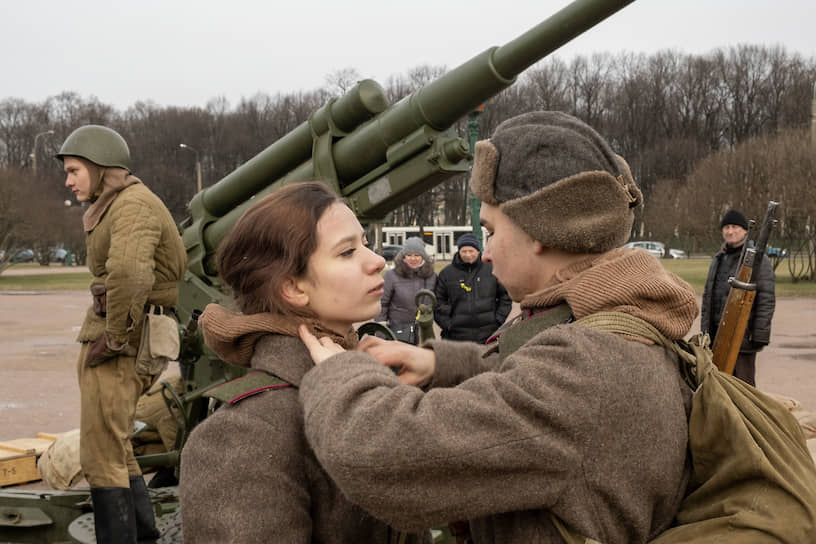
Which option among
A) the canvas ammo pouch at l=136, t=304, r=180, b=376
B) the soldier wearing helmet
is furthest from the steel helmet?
the canvas ammo pouch at l=136, t=304, r=180, b=376

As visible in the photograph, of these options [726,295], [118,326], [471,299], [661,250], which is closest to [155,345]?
[118,326]

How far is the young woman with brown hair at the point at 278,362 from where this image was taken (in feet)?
5.55

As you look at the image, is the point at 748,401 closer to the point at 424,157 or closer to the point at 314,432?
the point at 314,432

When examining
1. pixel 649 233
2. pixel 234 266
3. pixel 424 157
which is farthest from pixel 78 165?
pixel 649 233

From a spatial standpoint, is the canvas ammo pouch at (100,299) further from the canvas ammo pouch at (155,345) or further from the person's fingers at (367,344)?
the person's fingers at (367,344)

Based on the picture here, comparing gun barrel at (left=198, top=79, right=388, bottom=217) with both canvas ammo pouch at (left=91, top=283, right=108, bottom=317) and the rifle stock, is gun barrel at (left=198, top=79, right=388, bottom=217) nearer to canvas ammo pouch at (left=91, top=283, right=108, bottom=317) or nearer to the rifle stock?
canvas ammo pouch at (left=91, top=283, right=108, bottom=317)

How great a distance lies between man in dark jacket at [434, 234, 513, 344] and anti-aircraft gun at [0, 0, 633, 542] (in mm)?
2438

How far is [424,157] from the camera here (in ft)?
16.3

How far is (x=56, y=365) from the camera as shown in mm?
11914

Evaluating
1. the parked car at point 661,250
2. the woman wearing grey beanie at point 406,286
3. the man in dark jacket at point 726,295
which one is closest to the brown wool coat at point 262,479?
the woman wearing grey beanie at point 406,286

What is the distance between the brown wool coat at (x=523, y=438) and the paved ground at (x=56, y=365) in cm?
521

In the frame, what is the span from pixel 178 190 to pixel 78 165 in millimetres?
61267

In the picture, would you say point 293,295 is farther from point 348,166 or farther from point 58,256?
point 58,256

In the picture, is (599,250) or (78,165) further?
(78,165)
